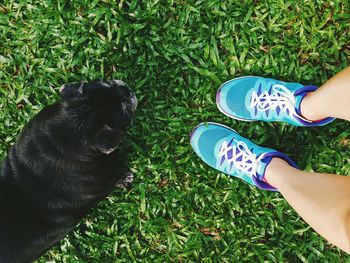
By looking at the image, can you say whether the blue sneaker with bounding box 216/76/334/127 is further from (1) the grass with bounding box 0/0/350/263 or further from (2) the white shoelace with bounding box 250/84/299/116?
(1) the grass with bounding box 0/0/350/263

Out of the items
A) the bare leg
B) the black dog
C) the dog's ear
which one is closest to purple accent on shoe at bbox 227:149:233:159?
the bare leg

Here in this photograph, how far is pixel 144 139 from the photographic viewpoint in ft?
14.0

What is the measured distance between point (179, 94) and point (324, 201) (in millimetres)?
1720

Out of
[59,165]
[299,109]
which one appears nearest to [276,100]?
[299,109]

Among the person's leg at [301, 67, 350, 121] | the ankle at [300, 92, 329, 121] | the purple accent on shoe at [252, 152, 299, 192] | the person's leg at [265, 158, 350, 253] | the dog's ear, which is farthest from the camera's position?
the purple accent on shoe at [252, 152, 299, 192]

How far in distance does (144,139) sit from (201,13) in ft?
4.02

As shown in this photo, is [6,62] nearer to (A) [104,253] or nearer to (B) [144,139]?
(B) [144,139]

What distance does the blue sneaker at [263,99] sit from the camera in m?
3.84

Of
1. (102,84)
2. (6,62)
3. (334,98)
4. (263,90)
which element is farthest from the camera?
(6,62)

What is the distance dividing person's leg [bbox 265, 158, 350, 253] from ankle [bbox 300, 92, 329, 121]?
48 cm

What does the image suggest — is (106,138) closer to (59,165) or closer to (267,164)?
(59,165)

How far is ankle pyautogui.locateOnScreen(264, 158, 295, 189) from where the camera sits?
3613 mm

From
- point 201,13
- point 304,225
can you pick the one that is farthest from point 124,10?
point 304,225

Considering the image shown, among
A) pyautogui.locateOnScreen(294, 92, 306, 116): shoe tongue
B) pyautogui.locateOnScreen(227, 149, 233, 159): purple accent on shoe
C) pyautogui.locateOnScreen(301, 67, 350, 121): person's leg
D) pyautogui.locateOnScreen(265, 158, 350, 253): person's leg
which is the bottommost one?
pyautogui.locateOnScreen(227, 149, 233, 159): purple accent on shoe
